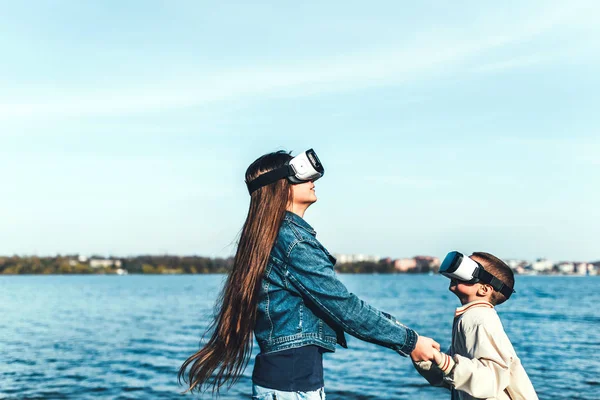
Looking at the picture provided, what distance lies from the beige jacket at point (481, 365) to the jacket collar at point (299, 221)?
97cm

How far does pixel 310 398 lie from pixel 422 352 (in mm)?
644

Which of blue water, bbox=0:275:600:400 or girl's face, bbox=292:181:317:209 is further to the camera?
blue water, bbox=0:275:600:400

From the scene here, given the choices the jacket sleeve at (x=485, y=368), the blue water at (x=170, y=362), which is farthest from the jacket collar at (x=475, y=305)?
the blue water at (x=170, y=362)

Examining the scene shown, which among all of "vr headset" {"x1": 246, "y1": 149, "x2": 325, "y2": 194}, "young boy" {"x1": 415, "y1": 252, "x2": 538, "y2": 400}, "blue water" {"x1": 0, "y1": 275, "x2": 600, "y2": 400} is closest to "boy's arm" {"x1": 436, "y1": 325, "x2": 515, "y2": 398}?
"young boy" {"x1": 415, "y1": 252, "x2": 538, "y2": 400}

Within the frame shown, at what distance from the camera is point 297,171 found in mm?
3580

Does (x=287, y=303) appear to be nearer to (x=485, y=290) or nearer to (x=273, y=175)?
(x=273, y=175)

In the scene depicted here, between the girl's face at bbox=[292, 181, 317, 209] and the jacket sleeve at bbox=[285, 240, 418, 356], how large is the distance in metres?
0.29

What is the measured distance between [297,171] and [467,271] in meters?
1.16

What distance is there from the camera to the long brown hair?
3496 mm

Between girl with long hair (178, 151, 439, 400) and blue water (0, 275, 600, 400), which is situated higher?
girl with long hair (178, 151, 439, 400)

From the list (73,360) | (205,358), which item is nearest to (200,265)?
(73,360)

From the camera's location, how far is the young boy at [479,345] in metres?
3.52

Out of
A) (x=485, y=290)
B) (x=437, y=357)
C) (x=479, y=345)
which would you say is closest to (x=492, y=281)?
(x=485, y=290)

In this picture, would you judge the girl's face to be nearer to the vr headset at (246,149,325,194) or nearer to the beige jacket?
the vr headset at (246,149,325,194)
